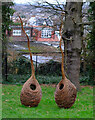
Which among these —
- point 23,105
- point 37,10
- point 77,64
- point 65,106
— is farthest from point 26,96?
point 37,10

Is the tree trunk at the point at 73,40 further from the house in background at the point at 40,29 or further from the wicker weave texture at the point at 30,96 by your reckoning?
the wicker weave texture at the point at 30,96

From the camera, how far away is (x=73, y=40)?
10719 millimetres

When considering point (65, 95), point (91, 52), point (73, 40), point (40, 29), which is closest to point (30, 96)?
point (65, 95)

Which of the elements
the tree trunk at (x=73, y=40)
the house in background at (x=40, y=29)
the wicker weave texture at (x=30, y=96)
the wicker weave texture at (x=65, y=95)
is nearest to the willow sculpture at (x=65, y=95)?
the wicker weave texture at (x=65, y=95)

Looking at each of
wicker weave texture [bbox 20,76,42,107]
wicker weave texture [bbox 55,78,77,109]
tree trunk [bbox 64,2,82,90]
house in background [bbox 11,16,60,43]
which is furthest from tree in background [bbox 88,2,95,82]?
wicker weave texture [bbox 20,76,42,107]

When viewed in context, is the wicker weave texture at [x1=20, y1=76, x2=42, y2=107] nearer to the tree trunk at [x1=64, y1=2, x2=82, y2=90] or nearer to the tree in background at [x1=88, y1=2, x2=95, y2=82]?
the tree trunk at [x1=64, y1=2, x2=82, y2=90]

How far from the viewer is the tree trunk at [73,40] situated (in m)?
10.7

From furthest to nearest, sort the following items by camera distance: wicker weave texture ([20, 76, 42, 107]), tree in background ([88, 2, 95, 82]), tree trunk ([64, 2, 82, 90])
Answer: tree in background ([88, 2, 95, 82]) < tree trunk ([64, 2, 82, 90]) < wicker weave texture ([20, 76, 42, 107])

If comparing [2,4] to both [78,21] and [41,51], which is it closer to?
[41,51]

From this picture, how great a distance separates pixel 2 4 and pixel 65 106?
9006mm

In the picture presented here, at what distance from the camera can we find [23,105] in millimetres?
6746

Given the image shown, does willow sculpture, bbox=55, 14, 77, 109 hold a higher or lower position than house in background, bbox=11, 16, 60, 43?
lower

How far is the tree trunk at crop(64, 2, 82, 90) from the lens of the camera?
10.7 m

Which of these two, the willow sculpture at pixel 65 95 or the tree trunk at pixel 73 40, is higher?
the tree trunk at pixel 73 40
